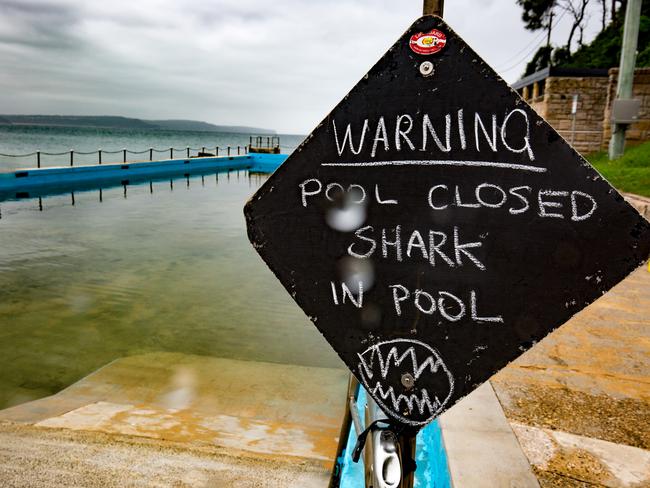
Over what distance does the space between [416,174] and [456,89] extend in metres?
0.23

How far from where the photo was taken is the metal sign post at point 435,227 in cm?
112

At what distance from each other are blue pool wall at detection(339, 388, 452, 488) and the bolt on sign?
3.88 ft

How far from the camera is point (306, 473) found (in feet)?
8.38

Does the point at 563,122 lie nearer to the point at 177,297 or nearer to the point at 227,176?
the point at 177,297

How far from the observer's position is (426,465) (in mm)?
→ 2373

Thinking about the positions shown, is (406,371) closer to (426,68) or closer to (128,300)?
(426,68)

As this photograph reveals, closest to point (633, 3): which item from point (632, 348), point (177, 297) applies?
point (632, 348)

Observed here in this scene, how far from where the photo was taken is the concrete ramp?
3.00m

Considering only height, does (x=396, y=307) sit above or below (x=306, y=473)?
above

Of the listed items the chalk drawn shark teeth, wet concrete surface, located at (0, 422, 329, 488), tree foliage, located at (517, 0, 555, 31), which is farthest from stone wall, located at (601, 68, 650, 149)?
tree foliage, located at (517, 0, 555, 31)

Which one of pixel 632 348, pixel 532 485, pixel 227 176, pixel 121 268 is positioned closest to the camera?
pixel 532 485

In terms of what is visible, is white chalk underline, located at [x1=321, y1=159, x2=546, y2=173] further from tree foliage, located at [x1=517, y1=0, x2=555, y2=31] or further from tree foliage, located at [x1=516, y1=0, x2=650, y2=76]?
tree foliage, located at [x1=517, y1=0, x2=555, y2=31]

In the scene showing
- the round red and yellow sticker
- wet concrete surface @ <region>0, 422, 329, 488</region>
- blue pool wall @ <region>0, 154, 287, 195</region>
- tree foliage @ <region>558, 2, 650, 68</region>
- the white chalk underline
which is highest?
tree foliage @ <region>558, 2, 650, 68</region>

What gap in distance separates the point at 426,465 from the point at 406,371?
1435 mm
